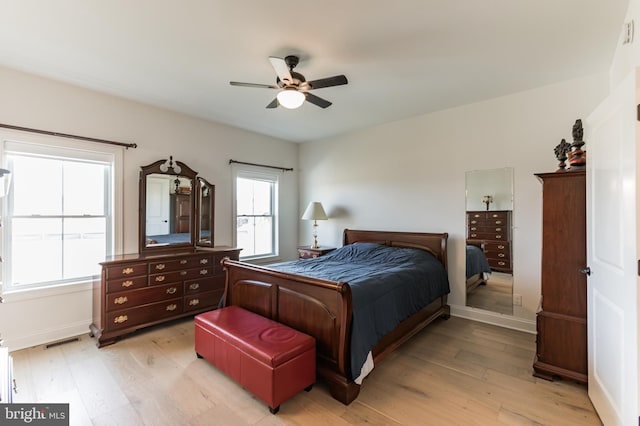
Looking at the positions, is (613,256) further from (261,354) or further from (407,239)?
(407,239)

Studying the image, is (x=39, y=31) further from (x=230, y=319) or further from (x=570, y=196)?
(x=570, y=196)

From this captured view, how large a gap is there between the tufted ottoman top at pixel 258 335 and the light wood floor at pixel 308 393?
37 cm

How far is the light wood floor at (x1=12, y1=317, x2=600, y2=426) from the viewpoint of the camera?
188cm

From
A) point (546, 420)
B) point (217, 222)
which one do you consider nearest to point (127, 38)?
point (217, 222)

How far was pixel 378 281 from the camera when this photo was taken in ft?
8.31

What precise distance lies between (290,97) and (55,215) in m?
2.85

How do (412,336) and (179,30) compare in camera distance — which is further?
(412,336)

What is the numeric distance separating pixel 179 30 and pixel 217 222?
2722mm

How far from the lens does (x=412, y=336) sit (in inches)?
116

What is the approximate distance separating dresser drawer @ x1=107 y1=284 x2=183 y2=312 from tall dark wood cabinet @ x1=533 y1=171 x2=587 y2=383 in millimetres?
3631

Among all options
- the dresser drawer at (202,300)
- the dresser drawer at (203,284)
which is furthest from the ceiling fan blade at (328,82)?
the dresser drawer at (202,300)

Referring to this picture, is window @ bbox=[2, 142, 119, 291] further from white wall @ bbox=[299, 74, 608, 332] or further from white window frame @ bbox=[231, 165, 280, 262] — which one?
white wall @ bbox=[299, 74, 608, 332]

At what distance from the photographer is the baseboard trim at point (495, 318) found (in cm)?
323

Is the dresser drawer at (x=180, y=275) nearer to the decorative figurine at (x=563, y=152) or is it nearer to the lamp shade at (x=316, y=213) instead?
the lamp shade at (x=316, y=213)
